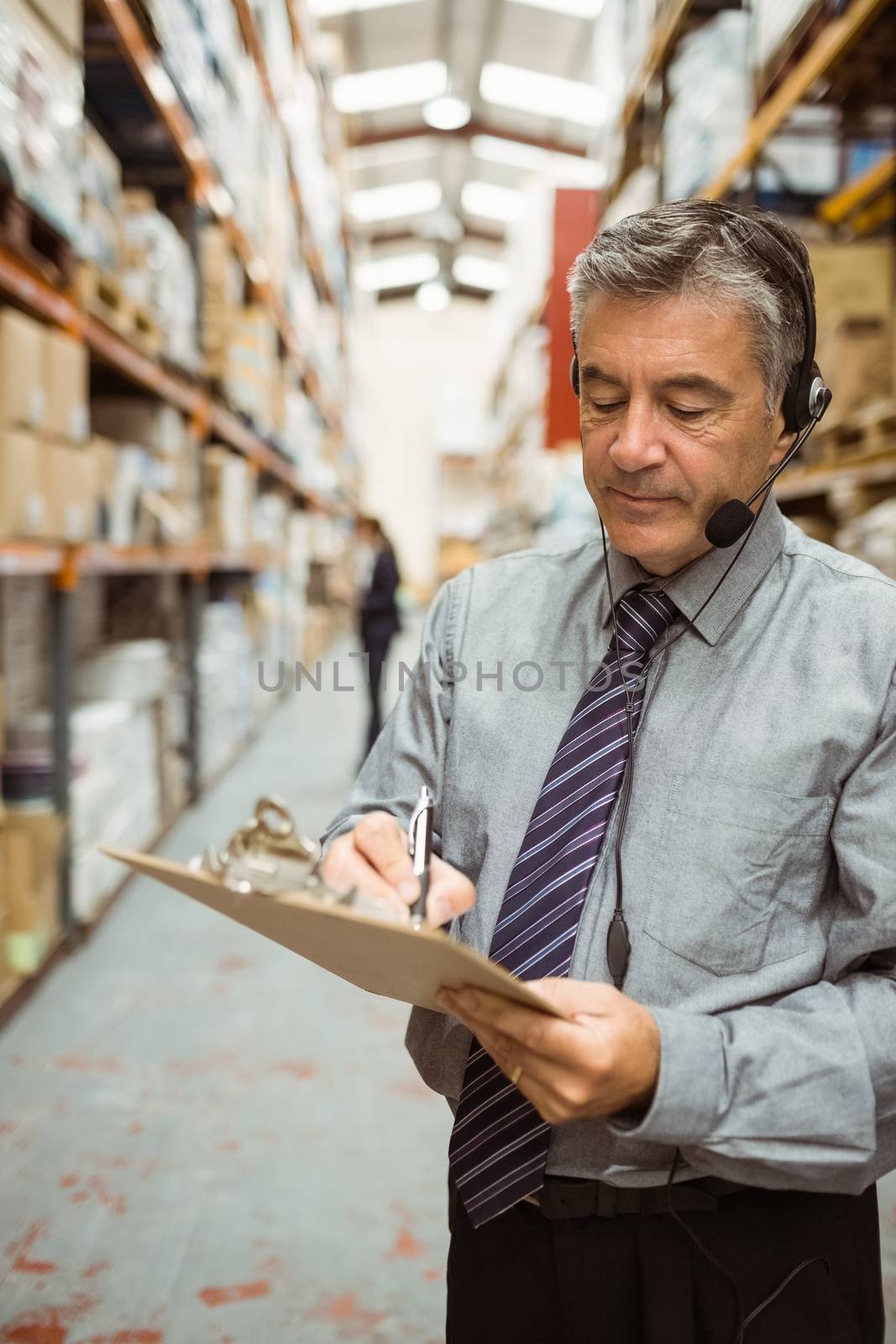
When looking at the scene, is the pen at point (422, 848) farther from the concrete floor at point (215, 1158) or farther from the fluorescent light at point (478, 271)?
the fluorescent light at point (478, 271)

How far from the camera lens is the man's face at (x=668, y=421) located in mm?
915

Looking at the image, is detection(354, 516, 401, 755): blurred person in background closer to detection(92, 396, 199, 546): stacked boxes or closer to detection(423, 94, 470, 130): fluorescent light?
detection(92, 396, 199, 546): stacked boxes

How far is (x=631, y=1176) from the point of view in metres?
0.94

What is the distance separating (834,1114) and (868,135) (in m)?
3.94

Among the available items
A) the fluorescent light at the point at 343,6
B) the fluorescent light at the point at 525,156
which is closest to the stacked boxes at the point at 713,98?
the fluorescent light at the point at 343,6

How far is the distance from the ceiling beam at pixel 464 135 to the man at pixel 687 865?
15.4 metres

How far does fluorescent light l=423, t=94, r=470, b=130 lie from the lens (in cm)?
1386

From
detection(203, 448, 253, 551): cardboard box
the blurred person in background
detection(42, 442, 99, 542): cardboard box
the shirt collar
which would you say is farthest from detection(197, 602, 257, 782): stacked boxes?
the shirt collar

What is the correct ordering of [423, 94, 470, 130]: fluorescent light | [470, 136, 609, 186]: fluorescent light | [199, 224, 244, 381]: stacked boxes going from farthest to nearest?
[470, 136, 609, 186]: fluorescent light < [423, 94, 470, 130]: fluorescent light < [199, 224, 244, 381]: stacked boxes

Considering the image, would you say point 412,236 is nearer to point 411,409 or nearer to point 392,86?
point 411,409

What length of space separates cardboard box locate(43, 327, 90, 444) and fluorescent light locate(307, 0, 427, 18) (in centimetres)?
967

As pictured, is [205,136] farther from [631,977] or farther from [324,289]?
[324,289]

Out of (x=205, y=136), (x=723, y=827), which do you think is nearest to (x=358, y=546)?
(x=205, y=136)

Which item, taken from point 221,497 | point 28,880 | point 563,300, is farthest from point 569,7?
point 28,880
